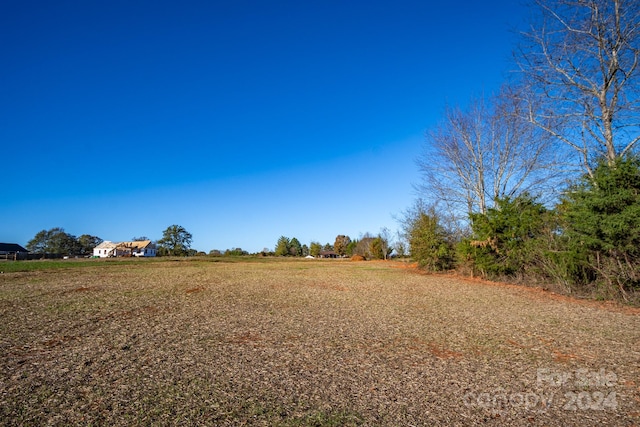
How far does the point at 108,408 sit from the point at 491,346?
492 centimetres

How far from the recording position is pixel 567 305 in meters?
8.90

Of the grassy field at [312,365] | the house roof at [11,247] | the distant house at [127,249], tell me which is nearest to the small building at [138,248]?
the distant house at [127,249]

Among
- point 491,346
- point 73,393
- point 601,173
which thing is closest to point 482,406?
point 491,346

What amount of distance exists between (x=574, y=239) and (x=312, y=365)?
9.29 metres

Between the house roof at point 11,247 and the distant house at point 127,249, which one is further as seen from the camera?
the distant house at point 127,249

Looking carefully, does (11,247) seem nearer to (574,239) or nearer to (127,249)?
(127,249)

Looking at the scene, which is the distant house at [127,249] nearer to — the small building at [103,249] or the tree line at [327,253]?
the small building at [103,249]

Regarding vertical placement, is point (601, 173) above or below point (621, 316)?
above

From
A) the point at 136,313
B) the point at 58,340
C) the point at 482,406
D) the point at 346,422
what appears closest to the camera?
the point at 346,422

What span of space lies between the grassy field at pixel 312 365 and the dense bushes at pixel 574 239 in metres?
1.28

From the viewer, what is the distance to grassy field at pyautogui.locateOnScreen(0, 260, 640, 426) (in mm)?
2960

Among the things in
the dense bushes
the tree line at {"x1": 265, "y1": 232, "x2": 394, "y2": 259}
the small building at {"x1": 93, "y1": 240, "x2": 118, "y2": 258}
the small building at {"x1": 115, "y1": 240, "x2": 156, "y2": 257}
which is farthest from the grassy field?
the small building at {"x1": 93, "y1": 240, "x2": 118, "y2": 258}

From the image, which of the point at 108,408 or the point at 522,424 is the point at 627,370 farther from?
the point at 108,408

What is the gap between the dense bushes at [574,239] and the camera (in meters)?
8.47
